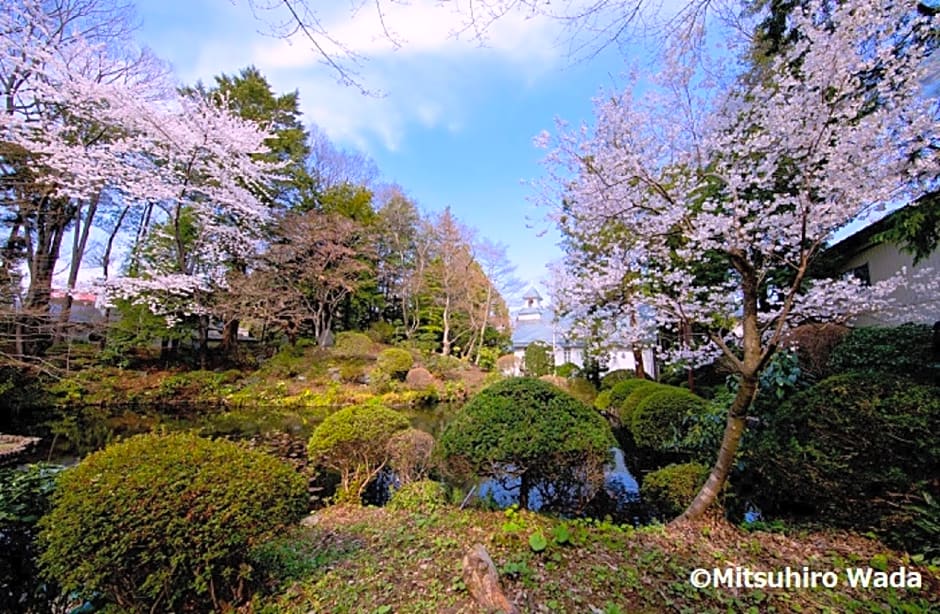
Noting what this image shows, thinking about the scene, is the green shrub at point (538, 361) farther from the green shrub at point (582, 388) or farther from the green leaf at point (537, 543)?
the green leaf at point (537, 543)

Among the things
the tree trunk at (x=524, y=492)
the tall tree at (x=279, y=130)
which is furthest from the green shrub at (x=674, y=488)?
the tall tree at (x=279, y=130)

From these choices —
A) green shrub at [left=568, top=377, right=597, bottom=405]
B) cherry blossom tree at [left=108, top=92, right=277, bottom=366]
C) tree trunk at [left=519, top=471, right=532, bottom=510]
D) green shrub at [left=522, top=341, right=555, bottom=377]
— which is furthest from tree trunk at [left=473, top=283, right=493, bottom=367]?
tree trunk at [left=519, top=471, right=532, bottom=510]

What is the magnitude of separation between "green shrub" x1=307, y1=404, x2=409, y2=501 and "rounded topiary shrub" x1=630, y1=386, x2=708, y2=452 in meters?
3.73

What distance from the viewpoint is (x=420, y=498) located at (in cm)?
376

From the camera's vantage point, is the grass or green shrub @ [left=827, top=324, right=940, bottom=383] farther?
green shrub @ [left=827, top=324, right=940, bottom=383]

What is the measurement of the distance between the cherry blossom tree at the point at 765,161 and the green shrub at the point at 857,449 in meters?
0.42

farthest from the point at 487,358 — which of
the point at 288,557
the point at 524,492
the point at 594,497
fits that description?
the point at 288,557

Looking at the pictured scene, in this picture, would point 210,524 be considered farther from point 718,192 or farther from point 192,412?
point 192,412

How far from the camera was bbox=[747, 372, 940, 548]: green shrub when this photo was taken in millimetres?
2256

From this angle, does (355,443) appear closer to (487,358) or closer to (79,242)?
(79,242)

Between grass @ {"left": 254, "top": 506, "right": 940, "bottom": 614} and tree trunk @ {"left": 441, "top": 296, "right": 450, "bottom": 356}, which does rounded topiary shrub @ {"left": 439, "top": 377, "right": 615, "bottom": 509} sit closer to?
grass @ {"left": 254, "top": 506, "right": 940, "bottom": 614}

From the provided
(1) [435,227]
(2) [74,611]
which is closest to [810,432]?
(2) [74,611]

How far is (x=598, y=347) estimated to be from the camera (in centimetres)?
863

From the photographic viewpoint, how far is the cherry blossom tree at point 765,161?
2.70m
